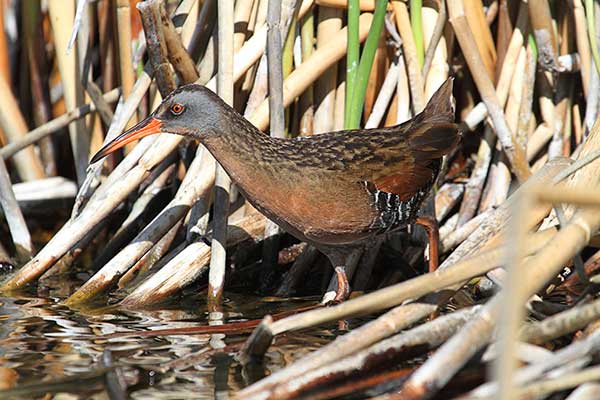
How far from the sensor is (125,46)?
4594 millimetres

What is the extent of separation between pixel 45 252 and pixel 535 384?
7.93ft

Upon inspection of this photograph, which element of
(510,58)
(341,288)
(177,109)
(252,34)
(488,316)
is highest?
(252,34)

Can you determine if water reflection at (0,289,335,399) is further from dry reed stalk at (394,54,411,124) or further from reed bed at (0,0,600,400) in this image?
dry reed stalk at (394,54,411,124)

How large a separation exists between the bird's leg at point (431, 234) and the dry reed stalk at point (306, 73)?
76cm

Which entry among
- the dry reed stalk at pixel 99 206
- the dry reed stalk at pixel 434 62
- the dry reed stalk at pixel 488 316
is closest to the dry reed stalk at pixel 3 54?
Answer: the dry reed stalk at pixel 99 206

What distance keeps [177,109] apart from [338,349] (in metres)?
1.53

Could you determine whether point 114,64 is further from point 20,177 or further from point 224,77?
point 224,77

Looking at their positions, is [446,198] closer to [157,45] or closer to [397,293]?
[157,45]

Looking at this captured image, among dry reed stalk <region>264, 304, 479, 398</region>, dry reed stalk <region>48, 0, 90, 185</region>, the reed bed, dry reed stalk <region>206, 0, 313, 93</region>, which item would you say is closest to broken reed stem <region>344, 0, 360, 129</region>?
the reed bed

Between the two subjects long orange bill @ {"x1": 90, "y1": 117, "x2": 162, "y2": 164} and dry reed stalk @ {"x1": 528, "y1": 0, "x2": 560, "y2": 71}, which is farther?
dry reed stalk @ {"x1": 528, "y1": 0, "x2": 560, "y2": 71}

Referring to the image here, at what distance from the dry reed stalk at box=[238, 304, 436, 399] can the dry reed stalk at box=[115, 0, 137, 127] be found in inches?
89.8

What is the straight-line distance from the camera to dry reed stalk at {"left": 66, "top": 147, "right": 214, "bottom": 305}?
13.1ft

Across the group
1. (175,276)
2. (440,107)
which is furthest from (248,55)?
(175,276)

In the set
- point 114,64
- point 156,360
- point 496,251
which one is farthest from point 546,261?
point 114,64
